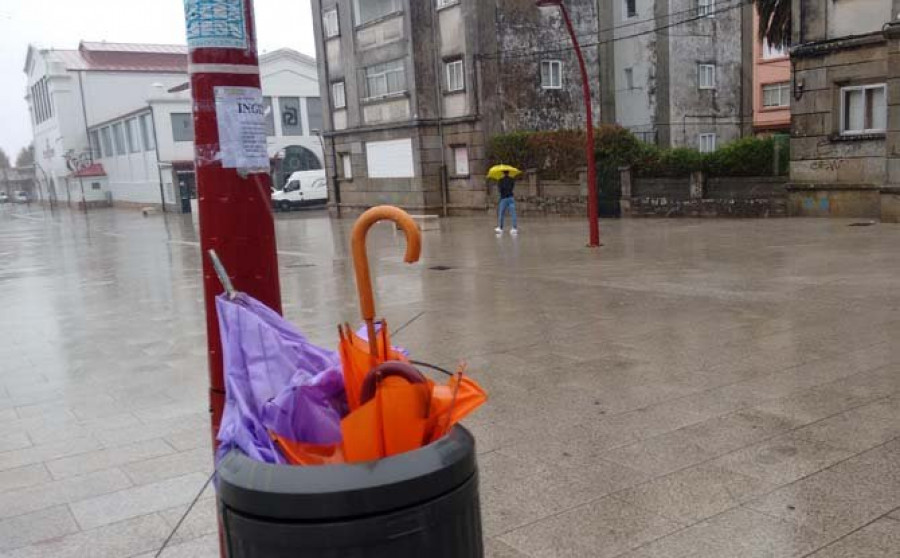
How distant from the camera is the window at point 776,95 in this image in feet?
122

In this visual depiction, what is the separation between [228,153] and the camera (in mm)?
2525

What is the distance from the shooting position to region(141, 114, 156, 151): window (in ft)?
163

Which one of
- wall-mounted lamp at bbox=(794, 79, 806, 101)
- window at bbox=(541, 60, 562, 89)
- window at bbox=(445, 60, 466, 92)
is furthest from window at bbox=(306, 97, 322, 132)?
wall-mounted lamp at bbox=(794, 79, 806, 101)

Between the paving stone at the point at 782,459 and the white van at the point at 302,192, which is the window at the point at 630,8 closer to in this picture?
the white van at the point at 302,192

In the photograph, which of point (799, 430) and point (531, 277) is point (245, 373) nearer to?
point (799, 430)

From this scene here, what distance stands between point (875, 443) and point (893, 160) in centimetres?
1369

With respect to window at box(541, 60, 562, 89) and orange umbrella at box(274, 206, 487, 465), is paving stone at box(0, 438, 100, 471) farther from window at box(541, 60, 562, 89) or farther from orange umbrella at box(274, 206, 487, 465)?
window at box(541, 60, 562, 89)

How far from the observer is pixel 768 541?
3.29m

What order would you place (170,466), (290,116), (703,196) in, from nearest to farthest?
1. (170,466)
2. (703,196)
3. (290,116)

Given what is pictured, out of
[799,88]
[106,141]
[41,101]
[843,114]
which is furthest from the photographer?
[41,101]

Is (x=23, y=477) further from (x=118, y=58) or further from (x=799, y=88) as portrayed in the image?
(x=118, y=58)

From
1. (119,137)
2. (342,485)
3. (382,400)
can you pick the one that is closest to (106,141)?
(119,137)

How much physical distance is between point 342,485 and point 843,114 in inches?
736

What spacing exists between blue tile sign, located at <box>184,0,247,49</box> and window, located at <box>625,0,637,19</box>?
1208 inches
